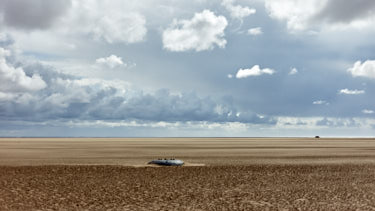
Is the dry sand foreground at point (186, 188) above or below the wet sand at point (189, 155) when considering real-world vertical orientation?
below

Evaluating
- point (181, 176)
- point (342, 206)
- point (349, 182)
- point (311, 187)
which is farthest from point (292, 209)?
point (181, 176)

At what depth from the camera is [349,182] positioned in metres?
24.8

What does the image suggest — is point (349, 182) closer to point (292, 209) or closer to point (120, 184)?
point (292, 209)

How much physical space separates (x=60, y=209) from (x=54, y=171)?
14.6 metres

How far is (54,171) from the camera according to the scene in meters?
30.2

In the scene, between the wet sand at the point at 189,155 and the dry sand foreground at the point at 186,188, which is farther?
the wet sand at the point at 189,155

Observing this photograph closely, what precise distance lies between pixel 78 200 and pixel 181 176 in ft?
33.9

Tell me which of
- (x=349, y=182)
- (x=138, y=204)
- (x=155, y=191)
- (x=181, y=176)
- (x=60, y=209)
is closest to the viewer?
(x=60, y=209)

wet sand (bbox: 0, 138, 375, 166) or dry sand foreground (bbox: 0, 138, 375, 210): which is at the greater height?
wet sand (bbox: 0, 138, 375, 166)

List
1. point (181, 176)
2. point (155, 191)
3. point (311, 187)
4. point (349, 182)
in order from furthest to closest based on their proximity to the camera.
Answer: point (181, 176), point (349, 182), point (311, 187), point (155, 191)

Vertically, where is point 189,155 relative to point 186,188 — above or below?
above

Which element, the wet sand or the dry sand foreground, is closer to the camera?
the dry sand foreground

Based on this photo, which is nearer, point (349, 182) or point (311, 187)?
point (311, 187)

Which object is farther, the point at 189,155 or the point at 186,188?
the point at 189,155
